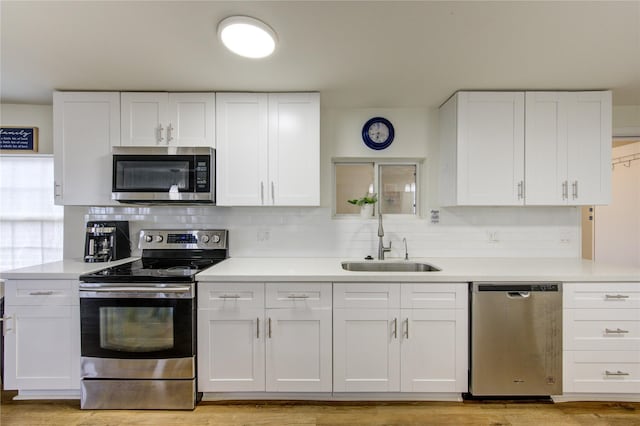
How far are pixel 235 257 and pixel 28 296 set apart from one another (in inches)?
53.9

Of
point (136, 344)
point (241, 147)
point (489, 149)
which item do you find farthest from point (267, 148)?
point (489, 149)

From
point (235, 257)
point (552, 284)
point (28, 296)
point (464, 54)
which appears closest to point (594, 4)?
point (464, 54)

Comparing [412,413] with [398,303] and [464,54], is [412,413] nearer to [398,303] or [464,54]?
[398,303]

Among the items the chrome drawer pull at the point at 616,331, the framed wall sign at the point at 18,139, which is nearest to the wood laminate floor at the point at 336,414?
the chrome drawer pull at the point at 616,331

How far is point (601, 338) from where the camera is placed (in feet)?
6.34

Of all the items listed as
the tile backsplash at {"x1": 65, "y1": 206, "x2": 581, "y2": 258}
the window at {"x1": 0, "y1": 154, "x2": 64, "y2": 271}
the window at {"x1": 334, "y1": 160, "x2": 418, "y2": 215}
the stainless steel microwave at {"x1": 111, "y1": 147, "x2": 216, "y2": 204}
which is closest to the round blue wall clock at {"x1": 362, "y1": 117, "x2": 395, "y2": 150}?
the window at {"x1": 334, "y1": 160, "x2": 418, "y2": 215}

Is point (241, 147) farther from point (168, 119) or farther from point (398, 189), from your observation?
point (398, 189)

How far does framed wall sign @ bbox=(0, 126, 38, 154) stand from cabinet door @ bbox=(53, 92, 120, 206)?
560mm

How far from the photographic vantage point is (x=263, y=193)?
2328 mm

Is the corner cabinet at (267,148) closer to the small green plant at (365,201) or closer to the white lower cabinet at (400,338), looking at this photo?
the small green plant at (365,201)

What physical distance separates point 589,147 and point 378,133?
5.30 ft

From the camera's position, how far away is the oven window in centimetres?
189

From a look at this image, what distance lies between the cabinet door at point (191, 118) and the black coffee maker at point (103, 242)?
885 mm

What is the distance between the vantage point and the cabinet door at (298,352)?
1.95m
